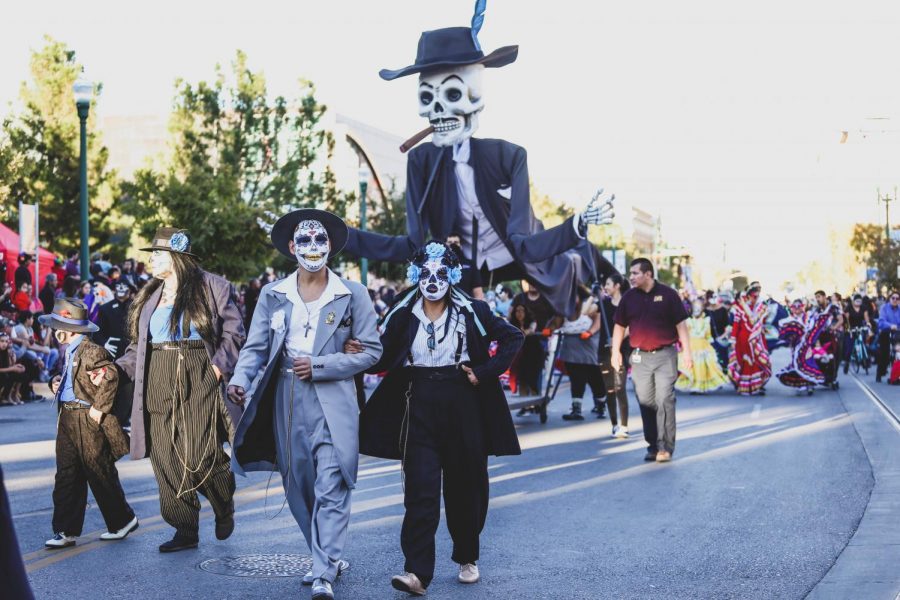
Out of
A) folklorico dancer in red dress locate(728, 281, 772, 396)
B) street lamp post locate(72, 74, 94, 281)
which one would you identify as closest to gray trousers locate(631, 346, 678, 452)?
folklorico dancer in red dress locate(728, 281, 772, 396)

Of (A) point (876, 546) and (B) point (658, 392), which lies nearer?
(A) point (876, 546)

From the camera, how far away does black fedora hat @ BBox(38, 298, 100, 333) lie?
7.59 meters

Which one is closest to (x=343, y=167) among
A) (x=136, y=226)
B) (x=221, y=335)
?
(x=136, y=226)

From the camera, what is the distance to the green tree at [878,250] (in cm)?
5450

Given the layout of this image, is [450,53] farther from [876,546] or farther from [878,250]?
[878,250]

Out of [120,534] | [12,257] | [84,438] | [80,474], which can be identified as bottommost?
[120,534]

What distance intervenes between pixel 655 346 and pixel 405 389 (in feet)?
16.6

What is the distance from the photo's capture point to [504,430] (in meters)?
6.60

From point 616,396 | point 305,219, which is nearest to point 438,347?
point 305,219

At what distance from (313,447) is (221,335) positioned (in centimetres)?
146

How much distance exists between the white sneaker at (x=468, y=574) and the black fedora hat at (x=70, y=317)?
9.64ft

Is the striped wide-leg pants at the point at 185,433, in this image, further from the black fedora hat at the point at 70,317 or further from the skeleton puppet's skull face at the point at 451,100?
the skeleton puppet's skull face at the point at 451,100

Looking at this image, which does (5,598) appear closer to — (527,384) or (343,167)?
(527,384)

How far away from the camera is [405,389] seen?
6.56m
